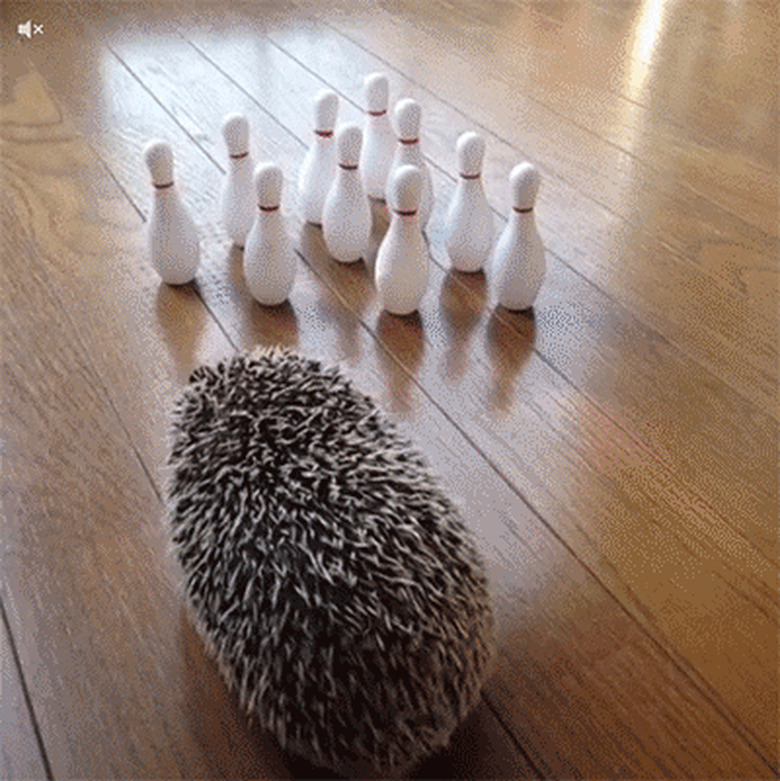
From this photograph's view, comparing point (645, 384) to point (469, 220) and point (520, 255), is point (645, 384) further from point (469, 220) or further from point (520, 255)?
point (469, 220)

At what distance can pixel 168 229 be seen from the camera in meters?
1.35

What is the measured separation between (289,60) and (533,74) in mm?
558

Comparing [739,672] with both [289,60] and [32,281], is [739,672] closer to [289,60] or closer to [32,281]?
[32,281]

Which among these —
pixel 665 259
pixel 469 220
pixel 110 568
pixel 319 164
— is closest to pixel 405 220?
pixel 469 220

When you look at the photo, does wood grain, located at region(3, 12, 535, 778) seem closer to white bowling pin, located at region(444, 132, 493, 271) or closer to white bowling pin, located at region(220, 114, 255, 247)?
white bowling pin, located at region(220, 114, 255, 247)

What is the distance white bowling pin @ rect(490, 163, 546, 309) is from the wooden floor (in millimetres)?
40

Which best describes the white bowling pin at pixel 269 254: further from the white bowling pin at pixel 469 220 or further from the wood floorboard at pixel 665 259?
the wood floorboard at pixel 665 259

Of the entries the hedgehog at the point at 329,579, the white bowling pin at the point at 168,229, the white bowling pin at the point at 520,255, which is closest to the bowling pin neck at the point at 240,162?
the white bowling pin at the point at 168,229

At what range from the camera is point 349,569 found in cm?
69

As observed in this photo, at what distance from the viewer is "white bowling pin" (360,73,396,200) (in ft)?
4.91

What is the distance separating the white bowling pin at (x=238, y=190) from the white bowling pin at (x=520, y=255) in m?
0.39

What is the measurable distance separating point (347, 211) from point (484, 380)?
1.16 ft

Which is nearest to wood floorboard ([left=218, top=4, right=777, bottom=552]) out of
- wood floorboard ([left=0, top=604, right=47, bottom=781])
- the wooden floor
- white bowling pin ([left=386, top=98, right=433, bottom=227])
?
the wooden floor

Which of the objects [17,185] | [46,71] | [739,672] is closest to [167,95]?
[46,71]
